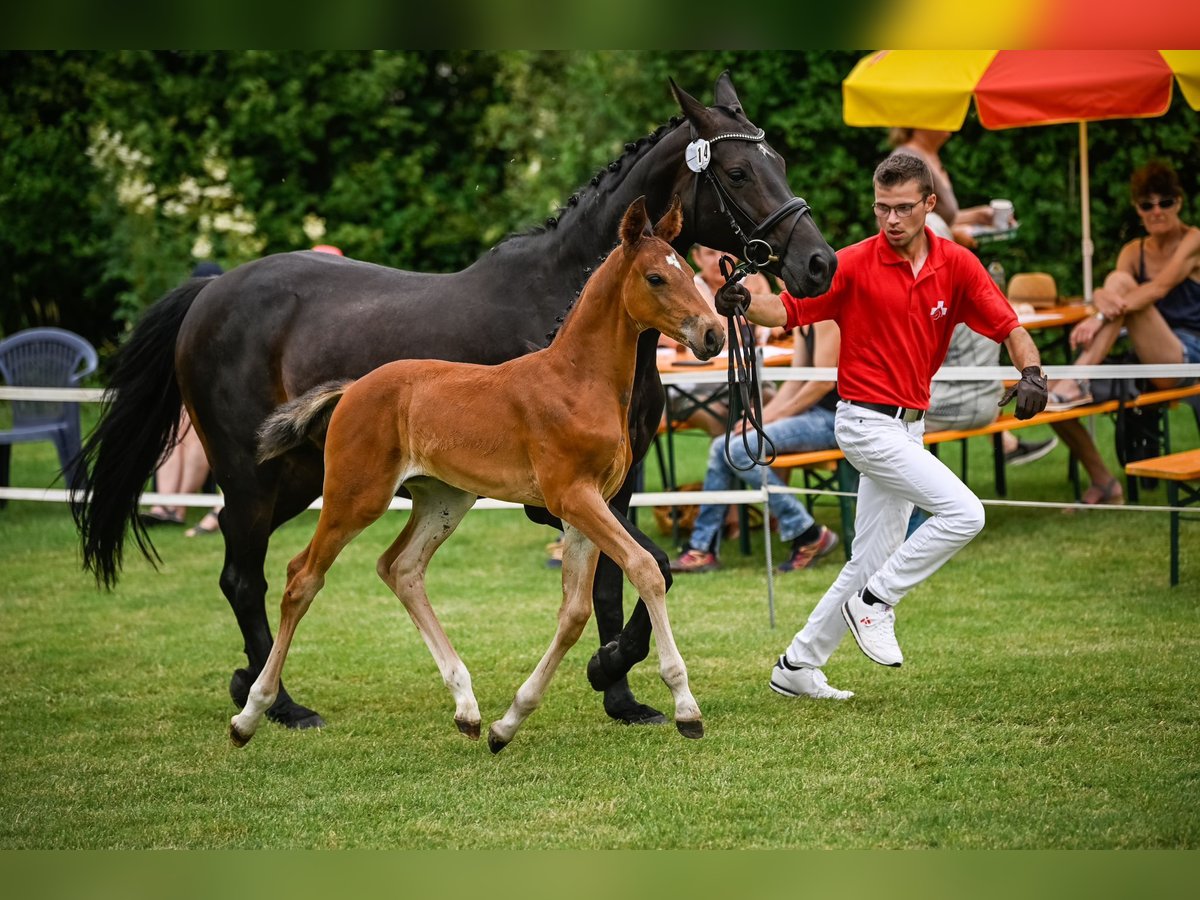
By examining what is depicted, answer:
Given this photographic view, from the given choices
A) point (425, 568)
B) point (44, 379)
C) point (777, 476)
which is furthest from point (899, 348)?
point (44, 379)

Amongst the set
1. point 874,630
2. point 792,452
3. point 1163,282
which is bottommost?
point 792,452

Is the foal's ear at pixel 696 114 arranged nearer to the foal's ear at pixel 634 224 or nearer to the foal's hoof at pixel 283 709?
the foal's ear at pixel 634 224

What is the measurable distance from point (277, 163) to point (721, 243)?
1456cm

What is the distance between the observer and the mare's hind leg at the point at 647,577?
4.32 meters

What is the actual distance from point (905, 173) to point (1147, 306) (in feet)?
14.9

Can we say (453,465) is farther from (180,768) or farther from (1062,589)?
(1062,589)

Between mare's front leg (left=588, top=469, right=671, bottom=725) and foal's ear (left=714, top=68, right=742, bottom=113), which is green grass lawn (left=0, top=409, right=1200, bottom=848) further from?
foal's ear (left=714, top=68, right=742, bottom=113)

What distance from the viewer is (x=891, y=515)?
522cm

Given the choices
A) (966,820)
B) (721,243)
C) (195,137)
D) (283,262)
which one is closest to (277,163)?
(195,137)

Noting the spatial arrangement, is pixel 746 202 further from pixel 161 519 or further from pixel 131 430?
pixel 161 519

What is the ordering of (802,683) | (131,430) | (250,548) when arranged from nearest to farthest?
(802,683), (250,548), (131,430)

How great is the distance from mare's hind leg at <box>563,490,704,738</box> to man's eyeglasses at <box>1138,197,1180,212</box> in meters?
6.01

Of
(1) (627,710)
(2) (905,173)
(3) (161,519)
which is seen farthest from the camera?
(3) (161,519)

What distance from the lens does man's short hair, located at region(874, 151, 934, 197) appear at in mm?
4836
